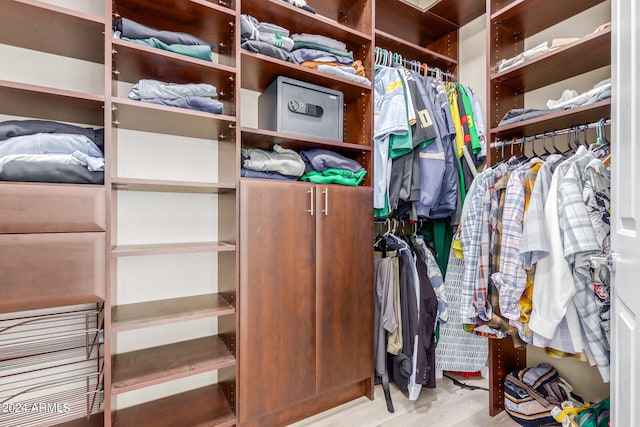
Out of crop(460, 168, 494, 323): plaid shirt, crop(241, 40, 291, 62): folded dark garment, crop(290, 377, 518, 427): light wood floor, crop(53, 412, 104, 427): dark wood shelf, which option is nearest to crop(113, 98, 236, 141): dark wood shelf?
crop(241, 40, 291, 62): folded dark garment

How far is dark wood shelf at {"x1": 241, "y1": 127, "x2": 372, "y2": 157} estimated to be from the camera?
62.2 inches

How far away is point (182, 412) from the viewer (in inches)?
60.7

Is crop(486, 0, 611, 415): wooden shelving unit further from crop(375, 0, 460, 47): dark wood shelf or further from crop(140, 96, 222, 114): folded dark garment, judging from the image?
crop(140, 96, 222, 114): folded dark garment

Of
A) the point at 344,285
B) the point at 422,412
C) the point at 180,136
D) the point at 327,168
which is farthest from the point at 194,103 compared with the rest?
the point at 422,412

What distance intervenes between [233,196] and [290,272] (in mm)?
468

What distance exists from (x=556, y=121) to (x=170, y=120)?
1.82 meters

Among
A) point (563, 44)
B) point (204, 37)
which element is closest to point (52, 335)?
point (204, 37)

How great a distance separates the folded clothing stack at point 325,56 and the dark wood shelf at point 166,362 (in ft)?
5.06

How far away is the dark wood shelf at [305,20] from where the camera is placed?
1.62m

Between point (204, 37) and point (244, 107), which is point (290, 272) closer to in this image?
point (244, 107)

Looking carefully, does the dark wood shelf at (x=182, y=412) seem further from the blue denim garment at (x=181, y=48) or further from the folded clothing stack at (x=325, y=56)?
the folded clothing stack at (x=325, y=56)

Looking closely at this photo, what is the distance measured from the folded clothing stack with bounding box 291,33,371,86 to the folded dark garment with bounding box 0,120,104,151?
3.29ft

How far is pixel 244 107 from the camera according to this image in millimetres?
1892

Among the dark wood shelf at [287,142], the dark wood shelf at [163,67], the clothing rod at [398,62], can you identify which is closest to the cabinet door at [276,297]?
the dark wood shelf at [287,142]
